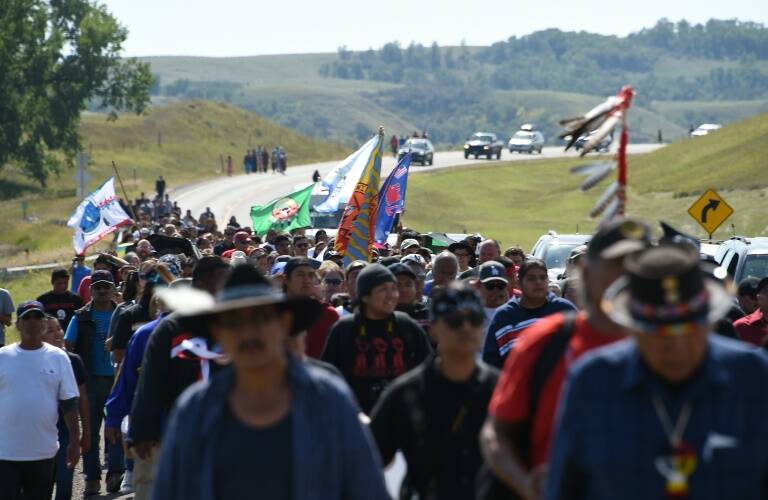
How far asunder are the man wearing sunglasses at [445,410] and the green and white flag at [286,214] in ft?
65.3

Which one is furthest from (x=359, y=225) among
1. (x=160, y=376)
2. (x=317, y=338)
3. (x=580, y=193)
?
(x=580, y=193)

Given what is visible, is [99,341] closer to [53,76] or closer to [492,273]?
[492,273]

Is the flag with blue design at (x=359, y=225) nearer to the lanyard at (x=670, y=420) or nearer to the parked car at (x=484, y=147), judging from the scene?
the lanyard at (x=670, y=420)

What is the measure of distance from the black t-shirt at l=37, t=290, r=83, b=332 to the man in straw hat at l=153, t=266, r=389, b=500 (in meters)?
10.8

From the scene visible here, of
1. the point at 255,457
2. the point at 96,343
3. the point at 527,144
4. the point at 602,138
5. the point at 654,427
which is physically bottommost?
the point at 527,144

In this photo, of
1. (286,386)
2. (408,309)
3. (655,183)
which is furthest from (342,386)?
(655,183)

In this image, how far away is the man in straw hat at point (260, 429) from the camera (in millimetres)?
4859

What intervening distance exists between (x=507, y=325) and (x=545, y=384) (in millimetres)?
4455

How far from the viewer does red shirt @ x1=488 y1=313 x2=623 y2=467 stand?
5012 mm

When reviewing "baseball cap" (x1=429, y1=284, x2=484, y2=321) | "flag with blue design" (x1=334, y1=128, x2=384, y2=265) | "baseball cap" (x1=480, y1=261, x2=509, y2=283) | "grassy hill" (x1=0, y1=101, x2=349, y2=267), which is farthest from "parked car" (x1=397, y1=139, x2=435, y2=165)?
"baseball cap" (x1=429, y1=284, x2=484, y2=321)

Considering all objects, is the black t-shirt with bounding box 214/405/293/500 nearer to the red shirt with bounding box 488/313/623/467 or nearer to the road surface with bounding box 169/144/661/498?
the red shirt with bounding box 488/313/623/467

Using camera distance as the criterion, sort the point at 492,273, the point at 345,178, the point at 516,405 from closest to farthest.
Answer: the point at 516,405, the point at 492,273, the point at 345,178

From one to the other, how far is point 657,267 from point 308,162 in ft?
297

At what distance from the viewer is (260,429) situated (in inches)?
192
